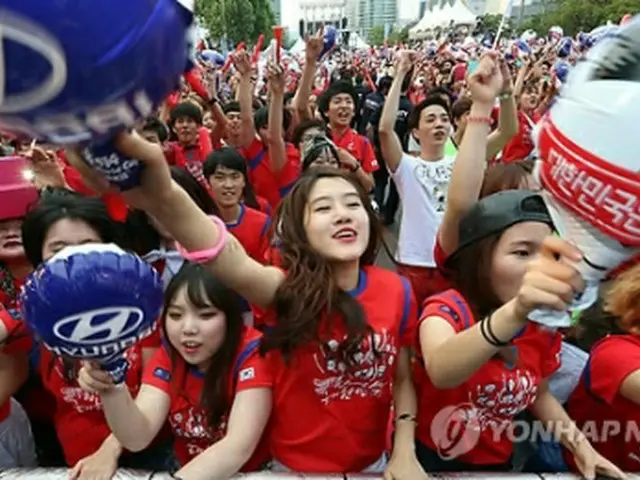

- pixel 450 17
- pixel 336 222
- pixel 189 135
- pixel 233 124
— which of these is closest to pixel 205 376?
pixel 336 222

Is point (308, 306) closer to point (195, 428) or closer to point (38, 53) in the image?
point (195, 428)

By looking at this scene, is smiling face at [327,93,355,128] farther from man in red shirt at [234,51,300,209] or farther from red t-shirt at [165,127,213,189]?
red t-shirt at [165,127,213,189]

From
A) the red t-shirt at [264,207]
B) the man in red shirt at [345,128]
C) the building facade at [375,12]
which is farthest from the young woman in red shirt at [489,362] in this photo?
the building facade at [375,12]

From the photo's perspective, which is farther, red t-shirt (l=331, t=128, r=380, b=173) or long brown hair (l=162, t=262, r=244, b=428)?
red t-shirt (l=331, t=128, r=380, b=173)

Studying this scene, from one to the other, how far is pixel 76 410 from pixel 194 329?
17.0 inches

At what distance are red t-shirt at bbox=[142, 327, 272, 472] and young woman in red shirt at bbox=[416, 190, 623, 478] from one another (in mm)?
430

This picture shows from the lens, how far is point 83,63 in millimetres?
926

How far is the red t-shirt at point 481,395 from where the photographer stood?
171 cm

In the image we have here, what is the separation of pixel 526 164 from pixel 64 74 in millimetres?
1942

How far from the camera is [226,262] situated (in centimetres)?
145

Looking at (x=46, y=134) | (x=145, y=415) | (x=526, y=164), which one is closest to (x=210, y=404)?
(x=145, y=415)

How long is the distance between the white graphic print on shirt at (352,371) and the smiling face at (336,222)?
0.75 ft

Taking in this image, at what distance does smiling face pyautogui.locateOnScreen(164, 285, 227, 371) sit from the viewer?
5.93 ft

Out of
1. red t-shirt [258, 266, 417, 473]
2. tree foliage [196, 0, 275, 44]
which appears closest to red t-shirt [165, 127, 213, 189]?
red t-shirt [258, 266, 417, 473]
